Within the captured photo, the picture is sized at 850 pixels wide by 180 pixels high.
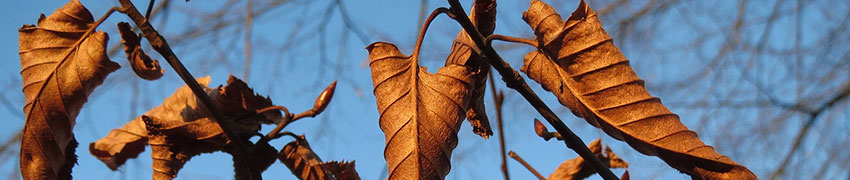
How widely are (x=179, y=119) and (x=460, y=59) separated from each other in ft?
1.21

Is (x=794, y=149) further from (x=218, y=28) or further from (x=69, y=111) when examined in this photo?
(x=69, y=111)

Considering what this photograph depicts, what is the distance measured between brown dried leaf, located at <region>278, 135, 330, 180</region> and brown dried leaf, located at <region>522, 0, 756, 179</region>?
307 millimetres

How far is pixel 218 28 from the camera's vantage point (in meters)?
3.74

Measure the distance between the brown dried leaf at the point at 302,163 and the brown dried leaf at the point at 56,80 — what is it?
0.67ft

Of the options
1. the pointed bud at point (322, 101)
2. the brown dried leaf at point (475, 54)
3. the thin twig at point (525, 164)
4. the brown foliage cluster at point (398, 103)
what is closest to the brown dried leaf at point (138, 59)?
the brown foliage cluster at point (398, 103)

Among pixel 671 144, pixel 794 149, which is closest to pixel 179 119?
pixel 671 144

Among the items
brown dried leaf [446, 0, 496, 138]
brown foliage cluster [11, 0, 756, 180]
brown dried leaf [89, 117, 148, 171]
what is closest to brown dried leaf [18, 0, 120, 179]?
brown foliage cluster [11, 0, 756, 180]

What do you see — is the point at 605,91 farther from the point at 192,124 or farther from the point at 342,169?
the point at 192,124

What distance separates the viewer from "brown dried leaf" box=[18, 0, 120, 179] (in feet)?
2.61

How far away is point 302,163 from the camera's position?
0.92 metres

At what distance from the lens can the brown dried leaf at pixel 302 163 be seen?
920 mm

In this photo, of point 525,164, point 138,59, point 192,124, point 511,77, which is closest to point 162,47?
point 138,59

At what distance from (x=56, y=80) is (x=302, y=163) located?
0.26m

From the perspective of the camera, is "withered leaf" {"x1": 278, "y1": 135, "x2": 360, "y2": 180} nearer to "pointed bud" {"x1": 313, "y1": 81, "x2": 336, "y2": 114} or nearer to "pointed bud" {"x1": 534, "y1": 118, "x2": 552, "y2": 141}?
"pointed bud" {"x1": 313, "y1": 81, "x2": 336, "y2": 114}
